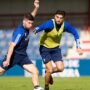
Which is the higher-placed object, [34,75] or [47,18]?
[34,75]

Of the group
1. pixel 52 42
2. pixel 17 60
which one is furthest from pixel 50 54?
pixel 17 60

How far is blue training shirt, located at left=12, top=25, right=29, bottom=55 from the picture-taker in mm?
9773

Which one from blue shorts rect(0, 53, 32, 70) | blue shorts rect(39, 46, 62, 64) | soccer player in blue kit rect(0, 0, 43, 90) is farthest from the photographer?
blue shorts rect(39, 46, 62, 64)

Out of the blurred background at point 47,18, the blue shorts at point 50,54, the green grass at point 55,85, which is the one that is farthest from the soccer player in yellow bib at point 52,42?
the blurred background at point 47,18

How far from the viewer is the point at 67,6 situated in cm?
2483

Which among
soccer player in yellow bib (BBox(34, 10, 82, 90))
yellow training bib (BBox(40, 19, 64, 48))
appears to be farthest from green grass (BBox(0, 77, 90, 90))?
yellow training bib (BBox(40, 19, 64, 48))

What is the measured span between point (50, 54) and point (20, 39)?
1.99 metres

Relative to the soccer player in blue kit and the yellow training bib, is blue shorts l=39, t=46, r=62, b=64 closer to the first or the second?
the yellow training bib

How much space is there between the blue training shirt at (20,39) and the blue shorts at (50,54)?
1553 millimetres

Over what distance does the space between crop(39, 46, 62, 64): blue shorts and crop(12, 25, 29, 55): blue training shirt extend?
5.10 feet

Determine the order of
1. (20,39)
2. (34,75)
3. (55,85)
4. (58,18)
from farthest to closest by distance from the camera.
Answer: (55,85) < (58,18) < (34,75) < (20,39)

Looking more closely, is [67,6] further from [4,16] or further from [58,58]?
[58,58]

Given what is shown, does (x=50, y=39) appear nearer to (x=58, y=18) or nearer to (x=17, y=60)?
(x=58, y=18)

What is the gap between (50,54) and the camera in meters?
11.7
